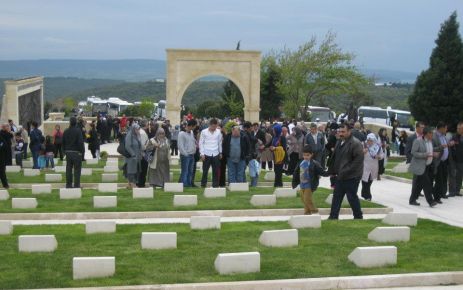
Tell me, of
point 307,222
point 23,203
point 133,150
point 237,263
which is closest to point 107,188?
point 133,150

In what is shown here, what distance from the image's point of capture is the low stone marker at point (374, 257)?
1045 cm

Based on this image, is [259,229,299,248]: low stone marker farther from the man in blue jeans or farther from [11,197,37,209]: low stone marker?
the man in blue jeans

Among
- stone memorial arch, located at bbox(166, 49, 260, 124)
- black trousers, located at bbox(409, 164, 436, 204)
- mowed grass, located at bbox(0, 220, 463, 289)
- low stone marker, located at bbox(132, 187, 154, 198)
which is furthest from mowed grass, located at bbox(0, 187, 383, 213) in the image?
stone memorial arch, located at bbox(166, 49, 260, 124)

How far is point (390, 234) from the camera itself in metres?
12.4

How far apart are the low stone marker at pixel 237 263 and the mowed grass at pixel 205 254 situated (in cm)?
14

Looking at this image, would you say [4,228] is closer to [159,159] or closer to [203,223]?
[203,223]

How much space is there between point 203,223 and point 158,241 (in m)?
2.09

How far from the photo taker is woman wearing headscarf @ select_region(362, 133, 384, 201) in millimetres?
18547

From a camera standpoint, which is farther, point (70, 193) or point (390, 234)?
point (70, 193)

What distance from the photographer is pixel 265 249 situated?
1148 cm

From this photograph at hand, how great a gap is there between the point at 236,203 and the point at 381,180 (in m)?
8.24

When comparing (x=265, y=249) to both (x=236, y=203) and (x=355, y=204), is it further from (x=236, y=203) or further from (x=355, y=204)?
(x=236, y=203)

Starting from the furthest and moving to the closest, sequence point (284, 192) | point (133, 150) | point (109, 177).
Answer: point (109, 177) < point (133, 150) < point (284, 192)

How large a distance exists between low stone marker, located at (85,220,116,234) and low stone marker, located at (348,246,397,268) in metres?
4.39
